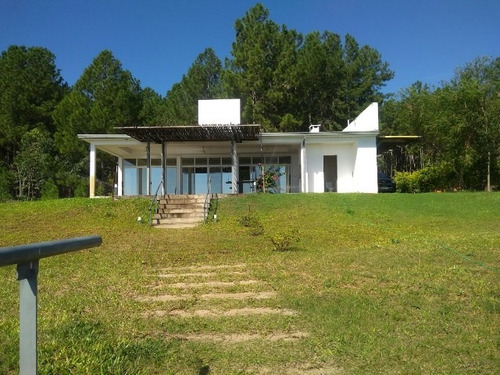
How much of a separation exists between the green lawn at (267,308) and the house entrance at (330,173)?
484 inches

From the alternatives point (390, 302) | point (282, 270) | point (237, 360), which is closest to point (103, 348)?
point (237, 360)

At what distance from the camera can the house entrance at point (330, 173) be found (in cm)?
2433

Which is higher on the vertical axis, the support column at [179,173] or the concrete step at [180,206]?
the support column at [179,173]

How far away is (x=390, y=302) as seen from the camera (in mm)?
5250

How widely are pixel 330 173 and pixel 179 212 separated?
10.4 metres

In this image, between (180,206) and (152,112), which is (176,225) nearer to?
(180,206)

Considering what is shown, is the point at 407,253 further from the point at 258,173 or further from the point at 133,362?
the point at 258,173

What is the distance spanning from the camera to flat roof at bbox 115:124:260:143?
1903 centimetres

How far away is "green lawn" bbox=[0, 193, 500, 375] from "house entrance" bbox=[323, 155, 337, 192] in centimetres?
1229

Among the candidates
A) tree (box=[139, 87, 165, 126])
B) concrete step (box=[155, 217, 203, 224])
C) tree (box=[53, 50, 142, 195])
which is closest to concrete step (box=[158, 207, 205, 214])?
concrete step (box=[155, 217, 203, 224])

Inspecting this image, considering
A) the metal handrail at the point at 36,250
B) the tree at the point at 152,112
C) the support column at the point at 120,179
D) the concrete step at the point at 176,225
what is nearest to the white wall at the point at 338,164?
the concrete step at the point at 176,225

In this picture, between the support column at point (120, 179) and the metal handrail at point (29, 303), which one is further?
the support column at point (120, 179)

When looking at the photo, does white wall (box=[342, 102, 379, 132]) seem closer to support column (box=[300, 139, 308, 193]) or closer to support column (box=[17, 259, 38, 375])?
support column (box=[300, 139, 308, 193])

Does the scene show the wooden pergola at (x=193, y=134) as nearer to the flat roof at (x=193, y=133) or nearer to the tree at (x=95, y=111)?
the flat roof at (x=193, y=133)
